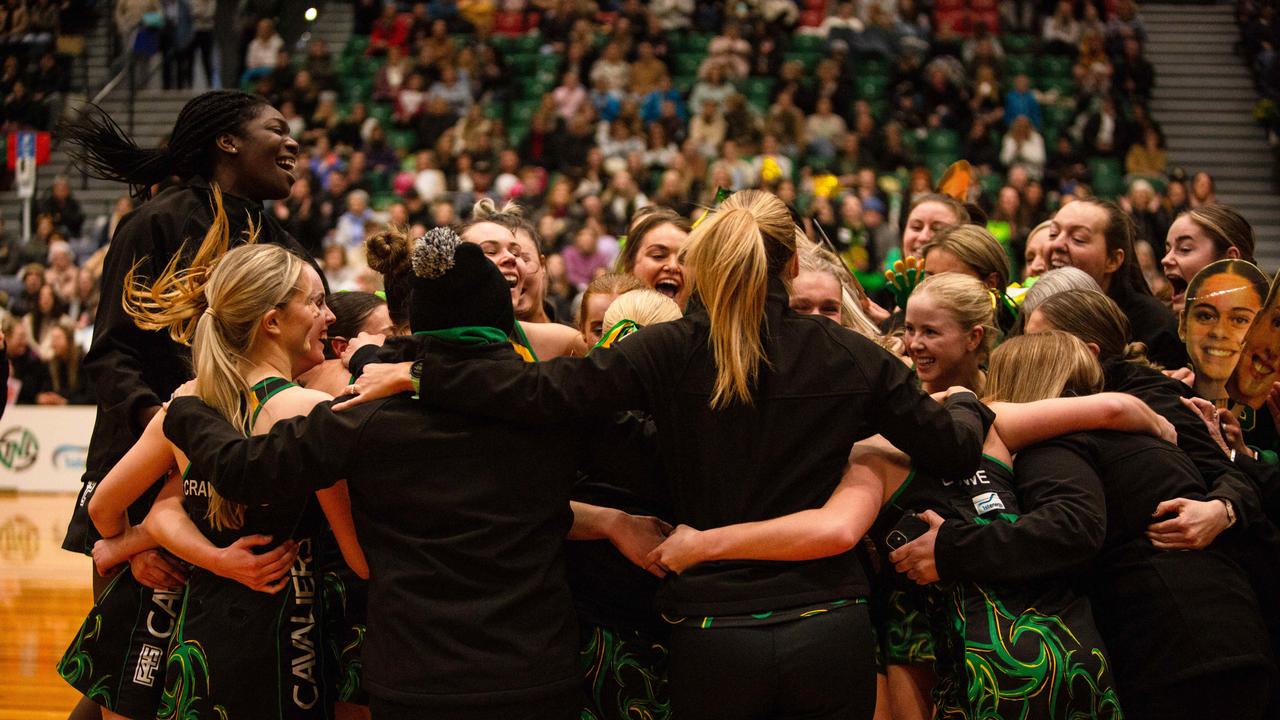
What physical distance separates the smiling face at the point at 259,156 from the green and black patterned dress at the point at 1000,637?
1931 mm

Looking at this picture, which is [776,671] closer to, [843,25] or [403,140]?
[403,140]

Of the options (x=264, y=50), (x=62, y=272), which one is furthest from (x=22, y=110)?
(x=62, y=272)

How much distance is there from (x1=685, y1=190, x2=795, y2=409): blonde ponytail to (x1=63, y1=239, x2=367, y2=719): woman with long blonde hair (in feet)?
2.86

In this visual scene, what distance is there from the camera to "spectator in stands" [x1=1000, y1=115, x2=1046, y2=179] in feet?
40.6

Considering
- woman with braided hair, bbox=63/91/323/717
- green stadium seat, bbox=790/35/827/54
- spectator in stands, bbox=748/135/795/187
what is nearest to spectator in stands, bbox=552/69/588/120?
spectator in stands, bbox=748/135/795/187

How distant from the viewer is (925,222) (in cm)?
464

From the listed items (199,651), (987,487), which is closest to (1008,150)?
(987,487)

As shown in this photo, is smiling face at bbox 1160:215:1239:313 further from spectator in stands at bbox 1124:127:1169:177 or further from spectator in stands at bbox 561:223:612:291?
spectator in stands at bbox 1124:127:1169:177

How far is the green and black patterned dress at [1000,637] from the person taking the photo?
8.46 ft

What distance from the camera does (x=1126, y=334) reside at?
3.25 m

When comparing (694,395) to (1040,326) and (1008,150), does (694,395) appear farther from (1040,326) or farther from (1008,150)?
(1008,150)

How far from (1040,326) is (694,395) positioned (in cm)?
123

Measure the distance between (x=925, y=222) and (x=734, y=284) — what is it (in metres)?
2.38

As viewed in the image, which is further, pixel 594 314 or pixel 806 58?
pixel 806 58
